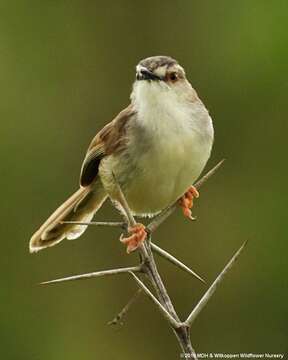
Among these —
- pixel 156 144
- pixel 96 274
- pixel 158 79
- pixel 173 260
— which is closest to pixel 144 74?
pixel 158 79

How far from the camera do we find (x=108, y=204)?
431 inches

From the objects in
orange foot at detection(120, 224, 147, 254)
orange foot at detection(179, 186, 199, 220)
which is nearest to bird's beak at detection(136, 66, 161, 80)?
orange foot at detection(179, 186, 199, 220)

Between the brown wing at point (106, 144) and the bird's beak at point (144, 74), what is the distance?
1.16ft

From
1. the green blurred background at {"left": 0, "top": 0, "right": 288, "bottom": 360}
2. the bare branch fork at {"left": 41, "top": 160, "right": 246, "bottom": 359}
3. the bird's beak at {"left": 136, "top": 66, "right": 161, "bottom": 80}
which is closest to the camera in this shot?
the bare branch fork at {"left": 41, "top": 160, "right": 246, "bottom": 359}

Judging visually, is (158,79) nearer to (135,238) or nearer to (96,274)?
(135,238)

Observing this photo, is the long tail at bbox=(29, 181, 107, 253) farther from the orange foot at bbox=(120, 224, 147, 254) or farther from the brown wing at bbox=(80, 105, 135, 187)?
the orange foot at bbox=(120, 224, 147, 254)

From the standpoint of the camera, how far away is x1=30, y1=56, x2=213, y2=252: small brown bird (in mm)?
5980

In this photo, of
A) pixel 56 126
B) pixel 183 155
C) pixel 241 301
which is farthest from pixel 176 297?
pixel 183 155

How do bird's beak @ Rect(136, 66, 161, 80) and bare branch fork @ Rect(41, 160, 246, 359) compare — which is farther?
bird's beak @ Rect(136, 66, 161, 80)

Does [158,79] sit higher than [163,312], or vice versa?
[158,79]

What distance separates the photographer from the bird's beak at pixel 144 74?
5.89 metres

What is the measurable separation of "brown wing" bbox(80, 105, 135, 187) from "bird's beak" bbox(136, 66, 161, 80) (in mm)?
353

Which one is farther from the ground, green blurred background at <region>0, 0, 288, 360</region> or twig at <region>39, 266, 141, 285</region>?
twig at <region>39, 266, 141, 285</region>

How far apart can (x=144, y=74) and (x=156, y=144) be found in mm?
370
